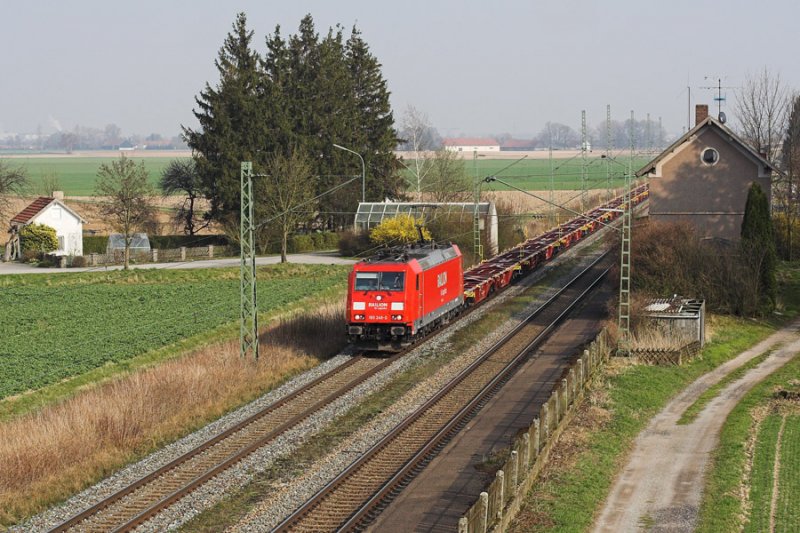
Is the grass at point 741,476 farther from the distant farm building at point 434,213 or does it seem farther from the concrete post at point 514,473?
the distant farm building at point 434,213

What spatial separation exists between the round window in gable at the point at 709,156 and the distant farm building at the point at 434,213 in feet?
47.3

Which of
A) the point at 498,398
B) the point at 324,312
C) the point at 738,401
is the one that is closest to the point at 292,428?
the point at 498,398

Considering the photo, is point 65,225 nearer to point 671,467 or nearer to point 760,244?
point 760,244

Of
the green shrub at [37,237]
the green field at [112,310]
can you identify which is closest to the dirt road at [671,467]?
the green field at [112,310]

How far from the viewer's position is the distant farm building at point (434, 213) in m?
63.7

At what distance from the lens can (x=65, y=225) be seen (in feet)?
242

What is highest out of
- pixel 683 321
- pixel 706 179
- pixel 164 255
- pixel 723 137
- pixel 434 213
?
pixel 723 137

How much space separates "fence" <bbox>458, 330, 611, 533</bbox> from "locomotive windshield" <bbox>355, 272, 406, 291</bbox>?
734cm

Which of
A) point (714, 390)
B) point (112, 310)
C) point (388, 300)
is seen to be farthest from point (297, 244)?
point (714, 390)

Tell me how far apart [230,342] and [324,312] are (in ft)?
19.7

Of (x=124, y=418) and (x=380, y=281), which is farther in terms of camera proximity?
(x=380, y=281)

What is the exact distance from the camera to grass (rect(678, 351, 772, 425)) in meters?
26.2

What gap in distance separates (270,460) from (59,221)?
184ft

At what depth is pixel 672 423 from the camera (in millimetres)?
25469
